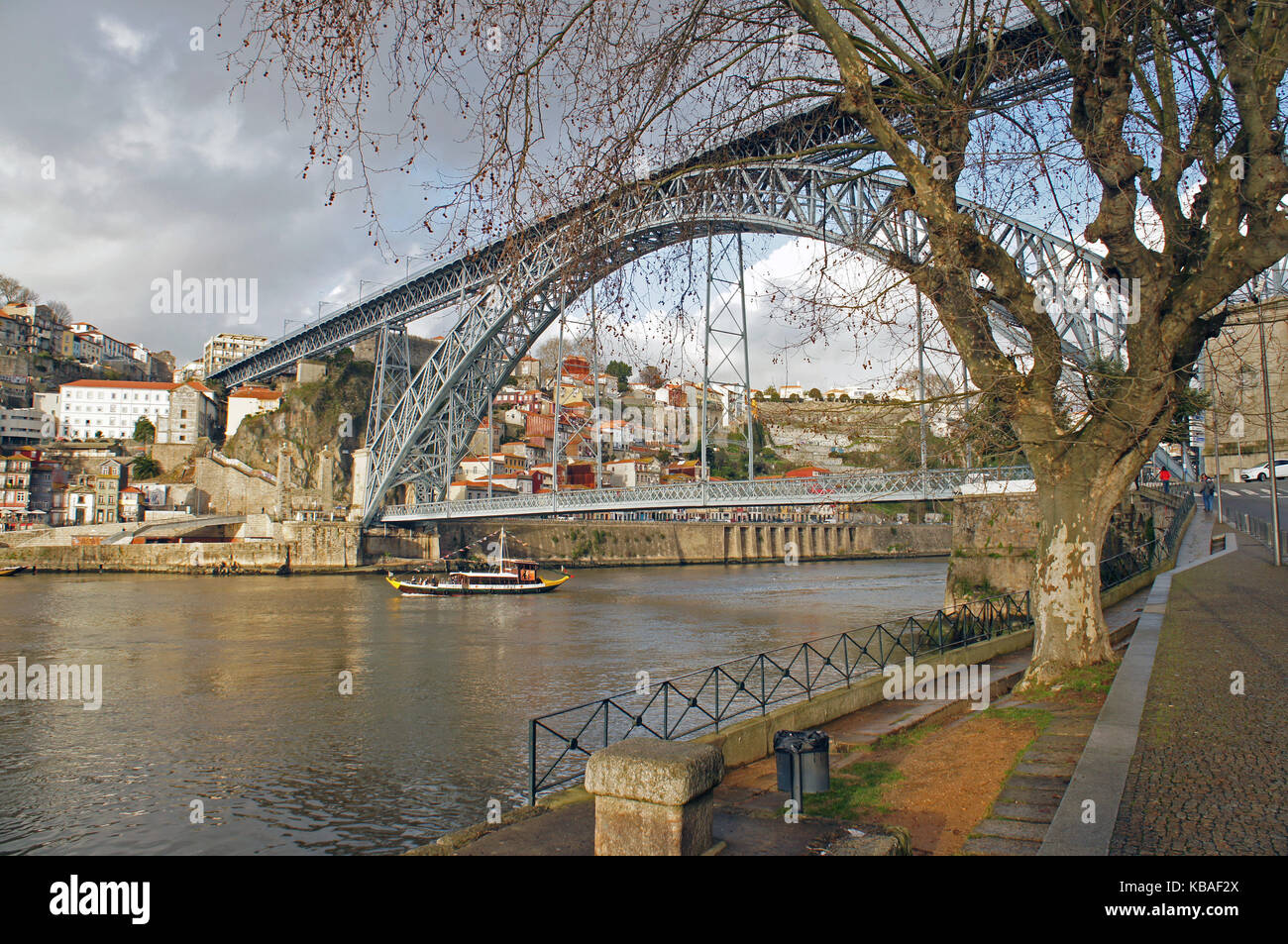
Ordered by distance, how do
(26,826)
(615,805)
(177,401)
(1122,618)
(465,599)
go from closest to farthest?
1. (615,805)
2. (26,826)
3. (1122,618)
4. (465,599)
5. (177,401)

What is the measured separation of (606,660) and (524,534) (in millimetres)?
35053

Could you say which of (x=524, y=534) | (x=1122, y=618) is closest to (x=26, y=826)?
(x=1122, y=618)

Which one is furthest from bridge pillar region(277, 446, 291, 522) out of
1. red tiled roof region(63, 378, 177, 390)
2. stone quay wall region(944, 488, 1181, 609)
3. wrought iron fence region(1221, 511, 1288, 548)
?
wrought iron fence region(1221, 511, 1288, 548)

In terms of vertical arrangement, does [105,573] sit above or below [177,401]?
below

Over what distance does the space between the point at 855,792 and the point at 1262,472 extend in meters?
48.0

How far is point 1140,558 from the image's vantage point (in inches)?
723

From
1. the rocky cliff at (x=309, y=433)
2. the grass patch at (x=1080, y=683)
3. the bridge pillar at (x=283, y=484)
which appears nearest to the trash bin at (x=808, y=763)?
the grass patch at (x=1080, y=683)

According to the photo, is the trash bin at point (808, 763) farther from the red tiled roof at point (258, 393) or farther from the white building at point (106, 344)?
the white building at point (106, 344)

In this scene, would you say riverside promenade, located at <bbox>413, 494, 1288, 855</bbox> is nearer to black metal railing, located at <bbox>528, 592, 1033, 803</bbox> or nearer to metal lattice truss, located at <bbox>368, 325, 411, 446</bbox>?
Answer: black metal railing, located at <bbox>528, 592, 1033, 803</bbox>

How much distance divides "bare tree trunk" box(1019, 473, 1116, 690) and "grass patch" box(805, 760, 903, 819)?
1983 millimetres

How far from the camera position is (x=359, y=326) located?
177ft

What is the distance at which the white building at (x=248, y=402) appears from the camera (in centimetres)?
6831

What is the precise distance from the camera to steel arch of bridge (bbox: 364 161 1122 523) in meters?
6.20
